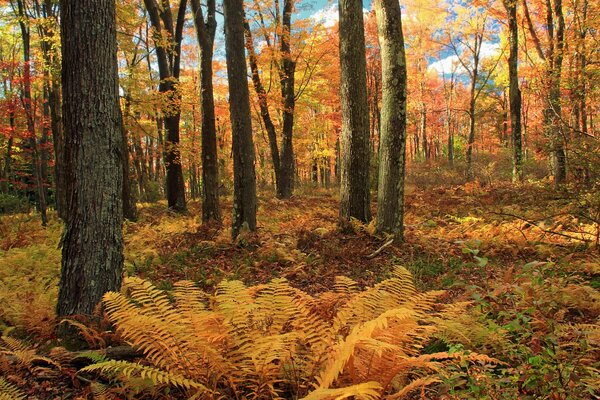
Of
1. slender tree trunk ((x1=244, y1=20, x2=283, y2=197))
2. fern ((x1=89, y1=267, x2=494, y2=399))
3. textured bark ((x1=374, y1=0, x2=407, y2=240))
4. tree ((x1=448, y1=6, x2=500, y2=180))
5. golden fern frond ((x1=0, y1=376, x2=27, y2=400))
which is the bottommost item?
golden fern frond ((x1=0, y1=376, x2=27, y2=400))

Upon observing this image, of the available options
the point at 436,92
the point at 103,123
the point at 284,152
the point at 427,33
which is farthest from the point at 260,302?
the point at 436,92

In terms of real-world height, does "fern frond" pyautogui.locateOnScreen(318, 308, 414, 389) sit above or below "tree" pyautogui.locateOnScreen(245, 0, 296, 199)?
below

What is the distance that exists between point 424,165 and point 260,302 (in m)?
28.7

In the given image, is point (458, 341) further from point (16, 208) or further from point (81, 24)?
point (16, 208)

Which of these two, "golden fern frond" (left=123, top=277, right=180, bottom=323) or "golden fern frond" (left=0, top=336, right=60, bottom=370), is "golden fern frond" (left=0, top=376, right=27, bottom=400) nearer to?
"golden fern frond" (left=0, top=336, right=60, bottom=370)

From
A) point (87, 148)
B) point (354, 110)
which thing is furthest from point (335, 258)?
point (87, 148)

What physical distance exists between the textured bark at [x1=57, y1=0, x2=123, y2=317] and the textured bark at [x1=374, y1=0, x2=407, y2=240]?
187 inches

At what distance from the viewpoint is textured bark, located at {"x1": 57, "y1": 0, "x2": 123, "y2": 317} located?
137 inches

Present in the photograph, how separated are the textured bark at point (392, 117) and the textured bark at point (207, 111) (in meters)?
5.15

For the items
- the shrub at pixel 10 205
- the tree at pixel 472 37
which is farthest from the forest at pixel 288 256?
the shrub at pixel 10 205

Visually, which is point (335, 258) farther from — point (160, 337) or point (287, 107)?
point (287, 107)

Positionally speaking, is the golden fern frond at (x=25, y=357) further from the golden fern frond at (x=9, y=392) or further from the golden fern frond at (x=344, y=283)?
the golden fern frond at (x=344, y=283)

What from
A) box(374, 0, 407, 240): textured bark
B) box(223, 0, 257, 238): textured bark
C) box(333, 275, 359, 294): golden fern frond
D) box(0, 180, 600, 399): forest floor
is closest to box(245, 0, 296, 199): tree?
box(0, 180, 600, 399): forest floor

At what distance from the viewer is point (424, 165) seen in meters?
29.6
